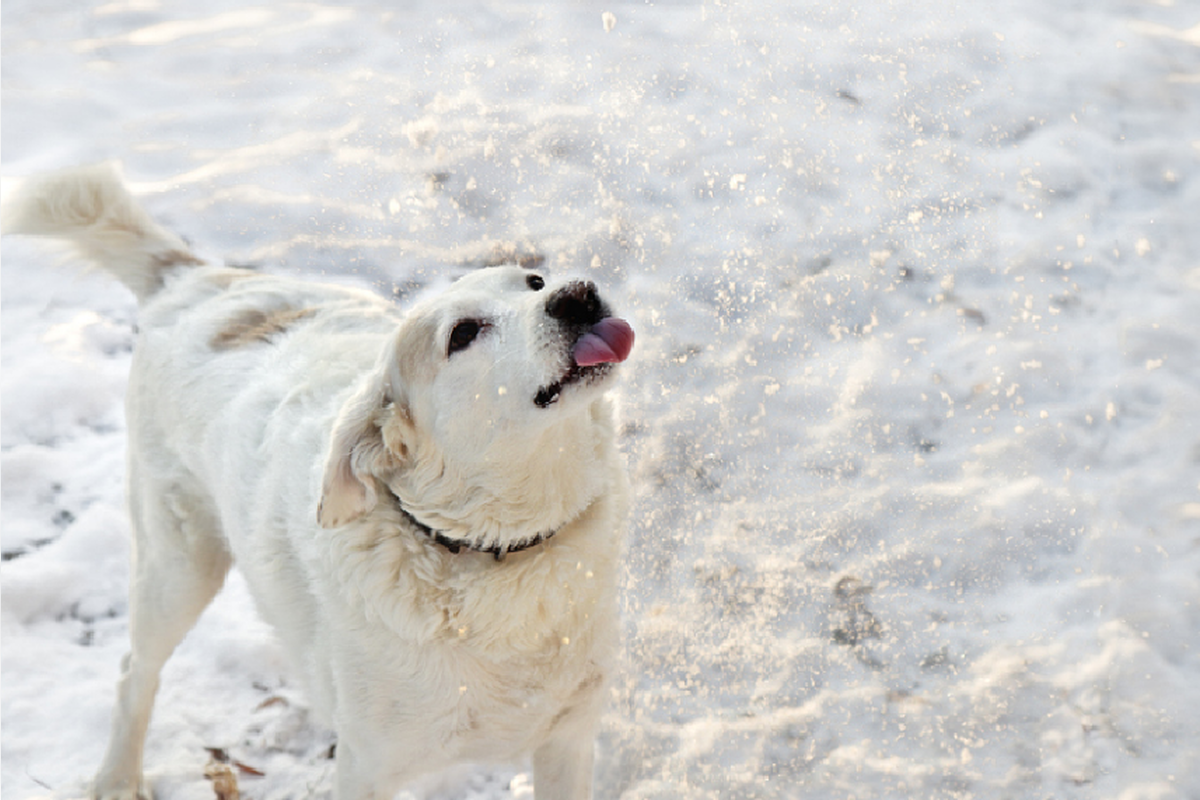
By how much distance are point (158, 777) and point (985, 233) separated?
4638 mm

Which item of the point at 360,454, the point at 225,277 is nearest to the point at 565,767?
the point at 360,454

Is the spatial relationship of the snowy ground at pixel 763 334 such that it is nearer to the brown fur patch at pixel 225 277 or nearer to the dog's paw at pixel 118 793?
the dog's paw at pixel 118 793

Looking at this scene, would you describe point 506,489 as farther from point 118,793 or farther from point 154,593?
point 118,793

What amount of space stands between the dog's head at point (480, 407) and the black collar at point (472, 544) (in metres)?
0.05

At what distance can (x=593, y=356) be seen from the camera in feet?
7.53

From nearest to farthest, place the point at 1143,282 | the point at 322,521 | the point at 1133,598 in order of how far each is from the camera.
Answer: the point at 322,521 → the point at 1133,598 → the point at 1143,282

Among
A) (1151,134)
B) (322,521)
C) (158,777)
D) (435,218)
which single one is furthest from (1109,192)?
(158,777)

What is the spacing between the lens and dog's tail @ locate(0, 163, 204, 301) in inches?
131

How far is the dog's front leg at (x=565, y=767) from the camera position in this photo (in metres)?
2.76

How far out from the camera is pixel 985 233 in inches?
209

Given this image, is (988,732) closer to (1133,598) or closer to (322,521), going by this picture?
(1133,598)

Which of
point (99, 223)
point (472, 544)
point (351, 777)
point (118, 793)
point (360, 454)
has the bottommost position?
point (118, 793)

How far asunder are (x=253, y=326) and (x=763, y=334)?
260 cm

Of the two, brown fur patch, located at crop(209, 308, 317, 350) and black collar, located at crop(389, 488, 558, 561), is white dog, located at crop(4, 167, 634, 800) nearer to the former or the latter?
black collar, located at crop(389, 488, 558, 561)
